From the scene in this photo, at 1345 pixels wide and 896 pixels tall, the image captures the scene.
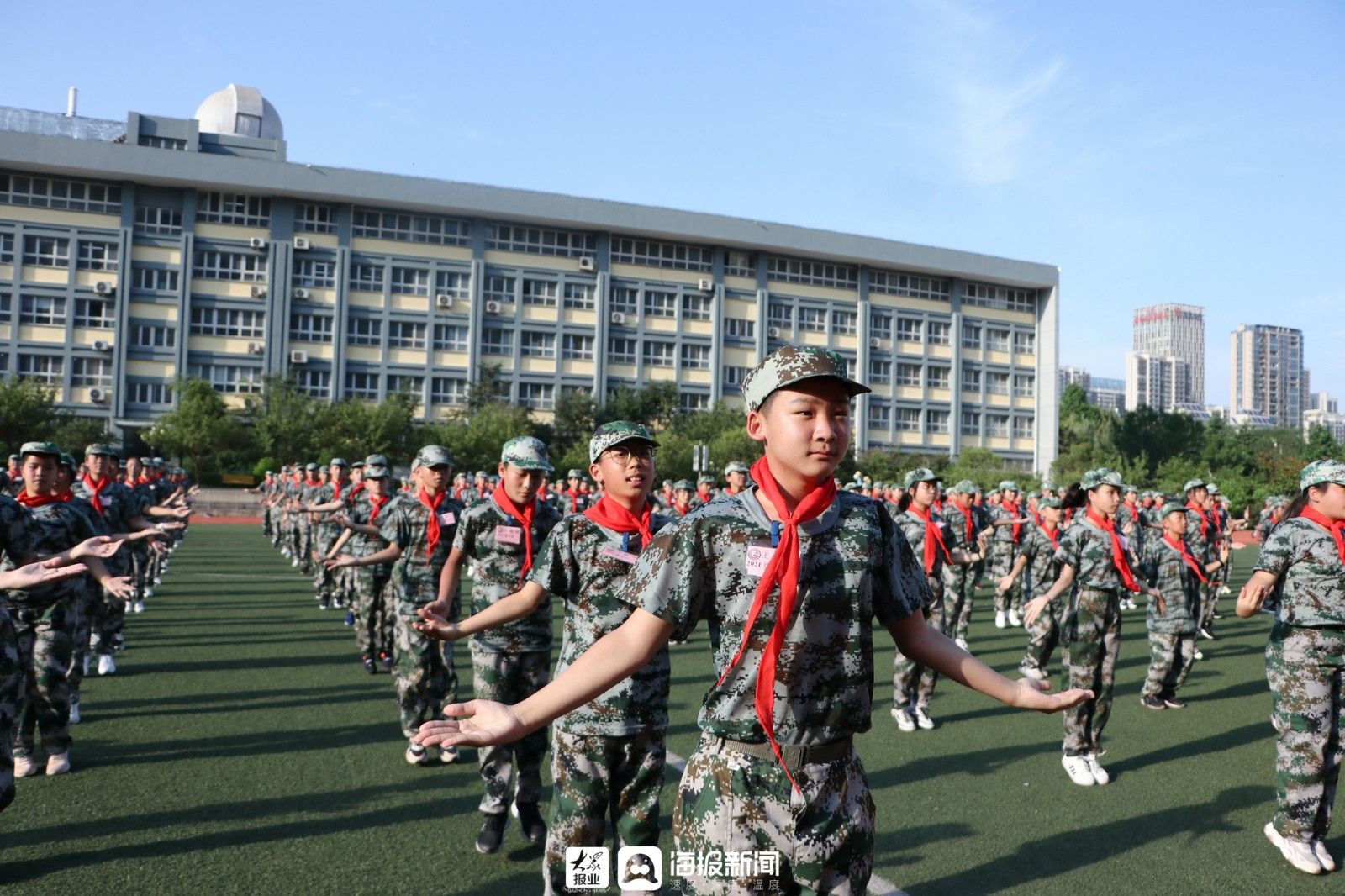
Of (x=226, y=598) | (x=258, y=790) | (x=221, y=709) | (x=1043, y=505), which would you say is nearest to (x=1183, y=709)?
(x=1043, y=505)

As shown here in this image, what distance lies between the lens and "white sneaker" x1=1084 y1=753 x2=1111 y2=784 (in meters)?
7.27

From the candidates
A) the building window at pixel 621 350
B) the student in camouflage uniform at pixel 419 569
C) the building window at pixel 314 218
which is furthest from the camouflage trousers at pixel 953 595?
the building window at pixel 314 218

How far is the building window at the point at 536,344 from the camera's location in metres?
58.3

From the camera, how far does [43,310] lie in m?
50.9

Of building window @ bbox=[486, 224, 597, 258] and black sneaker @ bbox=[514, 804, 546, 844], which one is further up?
→ building window @ bbox=[486, 224, 597, 258]

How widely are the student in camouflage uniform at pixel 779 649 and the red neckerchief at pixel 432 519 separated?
230 inches

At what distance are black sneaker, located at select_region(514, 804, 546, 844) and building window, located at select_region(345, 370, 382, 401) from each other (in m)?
52.3

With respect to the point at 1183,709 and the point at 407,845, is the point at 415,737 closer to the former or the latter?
the point at 407,845

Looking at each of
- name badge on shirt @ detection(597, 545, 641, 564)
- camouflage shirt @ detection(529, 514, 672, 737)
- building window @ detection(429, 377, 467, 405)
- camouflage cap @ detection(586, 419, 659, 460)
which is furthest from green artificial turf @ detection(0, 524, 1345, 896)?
building window @ detection(429, 377, 467, 405)

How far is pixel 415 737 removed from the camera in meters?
2.40

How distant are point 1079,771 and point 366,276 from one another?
177 ft

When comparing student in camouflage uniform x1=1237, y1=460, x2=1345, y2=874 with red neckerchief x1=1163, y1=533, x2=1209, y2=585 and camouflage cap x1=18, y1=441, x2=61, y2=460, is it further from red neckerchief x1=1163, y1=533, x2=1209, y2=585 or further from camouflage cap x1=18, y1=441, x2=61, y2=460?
camouflage cap x1=18, y1=441, x2=61, y2=460

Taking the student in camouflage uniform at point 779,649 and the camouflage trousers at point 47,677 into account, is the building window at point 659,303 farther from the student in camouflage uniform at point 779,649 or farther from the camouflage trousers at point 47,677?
the student in camouflage uniform at point 779,649

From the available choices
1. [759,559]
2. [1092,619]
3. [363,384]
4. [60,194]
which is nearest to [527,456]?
[759,559]
